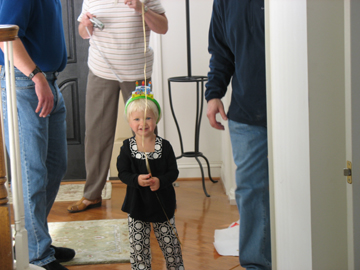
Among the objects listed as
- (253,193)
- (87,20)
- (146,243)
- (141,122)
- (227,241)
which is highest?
(87,20)

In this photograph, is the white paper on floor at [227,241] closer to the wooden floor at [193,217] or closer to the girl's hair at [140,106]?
the wooden floor at [193,217]

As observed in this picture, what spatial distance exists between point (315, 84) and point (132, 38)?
164 centimetres

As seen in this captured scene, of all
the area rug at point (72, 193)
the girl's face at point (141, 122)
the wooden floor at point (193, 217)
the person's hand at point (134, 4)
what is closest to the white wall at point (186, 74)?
the wooden floor at point (193, 217)

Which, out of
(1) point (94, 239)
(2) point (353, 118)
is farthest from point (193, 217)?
(2) point (353, 118)

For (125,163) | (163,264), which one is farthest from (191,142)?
(125,163)

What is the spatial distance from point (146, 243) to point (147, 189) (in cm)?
23

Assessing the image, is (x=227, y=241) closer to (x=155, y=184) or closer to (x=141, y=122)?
(x=155, y=184)

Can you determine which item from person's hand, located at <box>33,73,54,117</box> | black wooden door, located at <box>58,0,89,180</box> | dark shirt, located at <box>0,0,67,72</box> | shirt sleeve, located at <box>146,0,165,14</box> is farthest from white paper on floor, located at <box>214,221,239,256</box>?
black wooden door, located at <box>58,0,89,180</box>

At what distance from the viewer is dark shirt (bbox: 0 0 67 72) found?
159cm

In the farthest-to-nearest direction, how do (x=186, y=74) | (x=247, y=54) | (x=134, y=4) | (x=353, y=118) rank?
(x=186, y=74)
(x=134, y=4)
(x=247, y=54)
(x=353, y=118)

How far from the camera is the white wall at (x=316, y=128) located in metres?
0.89

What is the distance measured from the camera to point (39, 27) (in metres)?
1.73

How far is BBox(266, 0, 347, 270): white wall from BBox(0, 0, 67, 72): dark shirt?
103cm

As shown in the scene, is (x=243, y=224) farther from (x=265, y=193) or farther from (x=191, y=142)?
(x=191, y=142)
